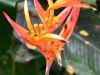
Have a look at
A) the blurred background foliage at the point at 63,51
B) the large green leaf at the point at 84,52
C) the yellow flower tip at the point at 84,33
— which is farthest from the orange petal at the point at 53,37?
the yellow flower tip at the point at 84,33

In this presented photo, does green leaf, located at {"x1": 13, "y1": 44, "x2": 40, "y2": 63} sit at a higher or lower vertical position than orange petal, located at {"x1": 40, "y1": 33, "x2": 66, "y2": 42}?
lower

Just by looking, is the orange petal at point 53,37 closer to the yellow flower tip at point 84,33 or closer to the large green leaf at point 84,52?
the large green leaf at point 84,52

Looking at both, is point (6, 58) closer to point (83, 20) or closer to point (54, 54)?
point (83, 20)

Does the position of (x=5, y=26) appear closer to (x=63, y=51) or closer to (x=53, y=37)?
(x=63, y=51)

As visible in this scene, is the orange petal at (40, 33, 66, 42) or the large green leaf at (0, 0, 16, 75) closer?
the orange petal at (40, 33, 66, 42)

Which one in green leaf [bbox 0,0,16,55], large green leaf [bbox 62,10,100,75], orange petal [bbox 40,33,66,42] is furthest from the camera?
large green leaf [bbox 62,10,100,75]

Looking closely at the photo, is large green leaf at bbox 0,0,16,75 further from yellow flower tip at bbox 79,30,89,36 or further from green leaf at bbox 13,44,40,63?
yellow flower tip at bbox 79,30,89,36

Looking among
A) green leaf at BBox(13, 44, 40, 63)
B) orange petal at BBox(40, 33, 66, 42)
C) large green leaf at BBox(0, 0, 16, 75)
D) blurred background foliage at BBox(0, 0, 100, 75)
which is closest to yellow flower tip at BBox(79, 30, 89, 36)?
blurred background foliage at BBox(0, 0, 100, 75)

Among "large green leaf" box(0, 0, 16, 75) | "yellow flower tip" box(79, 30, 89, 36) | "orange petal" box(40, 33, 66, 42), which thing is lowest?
"yellow flower tip" box(79, 30, 89, 36)

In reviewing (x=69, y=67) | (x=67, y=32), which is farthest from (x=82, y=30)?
(x=67, y=32)

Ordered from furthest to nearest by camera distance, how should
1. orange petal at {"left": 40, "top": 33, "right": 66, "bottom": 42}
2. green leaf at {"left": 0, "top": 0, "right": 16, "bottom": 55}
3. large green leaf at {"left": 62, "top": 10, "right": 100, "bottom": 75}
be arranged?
large green leaf at {"left": 62, "top": 10, "right": 100, "bottom": 75} → green leaf at {"left": 0, "top": 0, "right": 16, "bottom": 55} → orange petal at {"left": 40, "top": 33, "right": 66, "bottom": 42}
